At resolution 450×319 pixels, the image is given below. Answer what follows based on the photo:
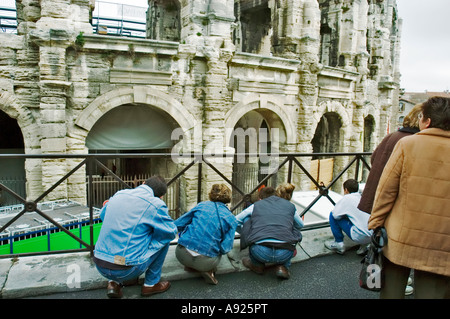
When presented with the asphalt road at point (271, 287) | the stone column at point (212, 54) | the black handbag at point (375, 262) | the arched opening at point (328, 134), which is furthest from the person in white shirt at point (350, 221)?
the arched opening at point (328, 134)

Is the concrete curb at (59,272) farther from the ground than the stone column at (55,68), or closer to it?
closer to it

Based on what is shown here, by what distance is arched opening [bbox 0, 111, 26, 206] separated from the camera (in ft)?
29.4

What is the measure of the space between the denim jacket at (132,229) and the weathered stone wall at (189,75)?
6285mm

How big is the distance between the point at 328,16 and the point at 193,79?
26.9ft

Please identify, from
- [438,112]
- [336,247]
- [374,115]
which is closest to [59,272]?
[336,247]

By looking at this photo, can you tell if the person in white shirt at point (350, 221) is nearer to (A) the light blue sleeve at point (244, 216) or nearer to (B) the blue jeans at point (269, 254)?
(B) the blue jeans at point (269, 254)

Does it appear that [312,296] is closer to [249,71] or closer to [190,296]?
[190,296]

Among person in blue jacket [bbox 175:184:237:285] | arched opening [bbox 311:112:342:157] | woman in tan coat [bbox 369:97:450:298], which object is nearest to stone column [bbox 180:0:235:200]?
person in blue jacket [bbox 175:184:237:285]

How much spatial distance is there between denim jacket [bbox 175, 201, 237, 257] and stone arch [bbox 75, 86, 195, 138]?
6411 mm

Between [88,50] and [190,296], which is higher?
[88,50]

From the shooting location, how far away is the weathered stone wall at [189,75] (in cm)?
802

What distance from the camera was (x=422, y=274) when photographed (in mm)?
2129
